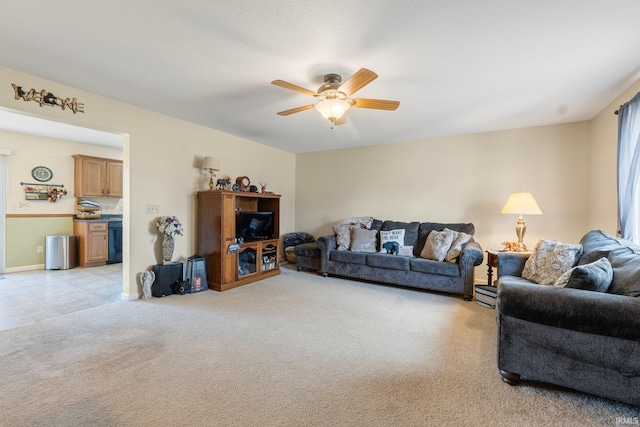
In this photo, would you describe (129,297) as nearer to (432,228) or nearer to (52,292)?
(52,292)

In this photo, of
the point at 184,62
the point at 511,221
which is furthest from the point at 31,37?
the point at 511,221

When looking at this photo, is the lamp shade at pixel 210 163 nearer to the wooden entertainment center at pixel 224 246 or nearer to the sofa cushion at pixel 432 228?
the wooden entertainment center at pixel 224 246

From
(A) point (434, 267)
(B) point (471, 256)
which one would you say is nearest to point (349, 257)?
(A) point (434, 267)

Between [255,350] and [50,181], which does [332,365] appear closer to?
[255,350]

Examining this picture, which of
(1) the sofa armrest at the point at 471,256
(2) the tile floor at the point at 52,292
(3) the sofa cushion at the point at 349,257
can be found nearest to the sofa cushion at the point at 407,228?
(3) the sofa cushion at the point at 349,257

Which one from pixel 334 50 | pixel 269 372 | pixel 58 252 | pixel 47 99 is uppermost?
pixel 334 50

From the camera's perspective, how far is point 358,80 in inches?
85.0

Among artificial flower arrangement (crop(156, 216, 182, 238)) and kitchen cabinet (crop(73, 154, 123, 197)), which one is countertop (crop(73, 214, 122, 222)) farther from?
artificial flower arrangement (crop(156, 216, 182, 238))

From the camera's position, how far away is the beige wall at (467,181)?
3.85 metres

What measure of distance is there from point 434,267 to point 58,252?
6424 mm

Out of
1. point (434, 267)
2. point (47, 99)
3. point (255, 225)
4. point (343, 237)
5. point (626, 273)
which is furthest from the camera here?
point (343, 237)

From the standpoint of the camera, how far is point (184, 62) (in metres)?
2.34

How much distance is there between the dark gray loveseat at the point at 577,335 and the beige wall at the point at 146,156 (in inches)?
154

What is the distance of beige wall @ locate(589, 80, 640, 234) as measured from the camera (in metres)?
3.01
